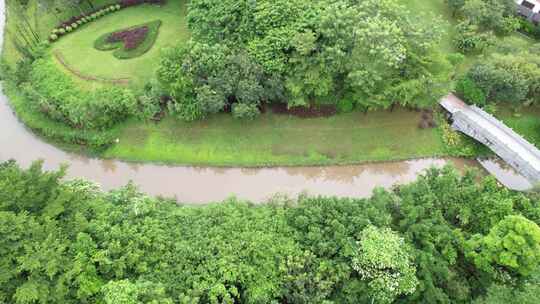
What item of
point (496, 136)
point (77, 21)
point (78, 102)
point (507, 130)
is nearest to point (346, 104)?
point (496, 136)

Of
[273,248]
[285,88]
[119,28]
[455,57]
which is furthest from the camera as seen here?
[119,28]

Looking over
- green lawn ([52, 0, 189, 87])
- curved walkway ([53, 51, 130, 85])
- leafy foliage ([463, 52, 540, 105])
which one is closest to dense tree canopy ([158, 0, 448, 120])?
leafy foliage ([463, 52, 540, 105])

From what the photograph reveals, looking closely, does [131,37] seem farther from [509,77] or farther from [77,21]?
[509,77]

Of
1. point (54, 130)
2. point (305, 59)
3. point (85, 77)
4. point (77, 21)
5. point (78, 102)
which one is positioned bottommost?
point (54, 130)

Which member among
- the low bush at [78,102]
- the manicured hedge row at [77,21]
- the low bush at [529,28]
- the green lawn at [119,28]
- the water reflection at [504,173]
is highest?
the manicured hedge row at [77,21]

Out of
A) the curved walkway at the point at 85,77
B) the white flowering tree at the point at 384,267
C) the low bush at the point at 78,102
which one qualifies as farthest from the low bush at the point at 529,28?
the curved walkway at the point at 85,77

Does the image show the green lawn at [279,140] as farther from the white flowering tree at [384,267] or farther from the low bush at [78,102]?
the white flowering tree at [384,267]
